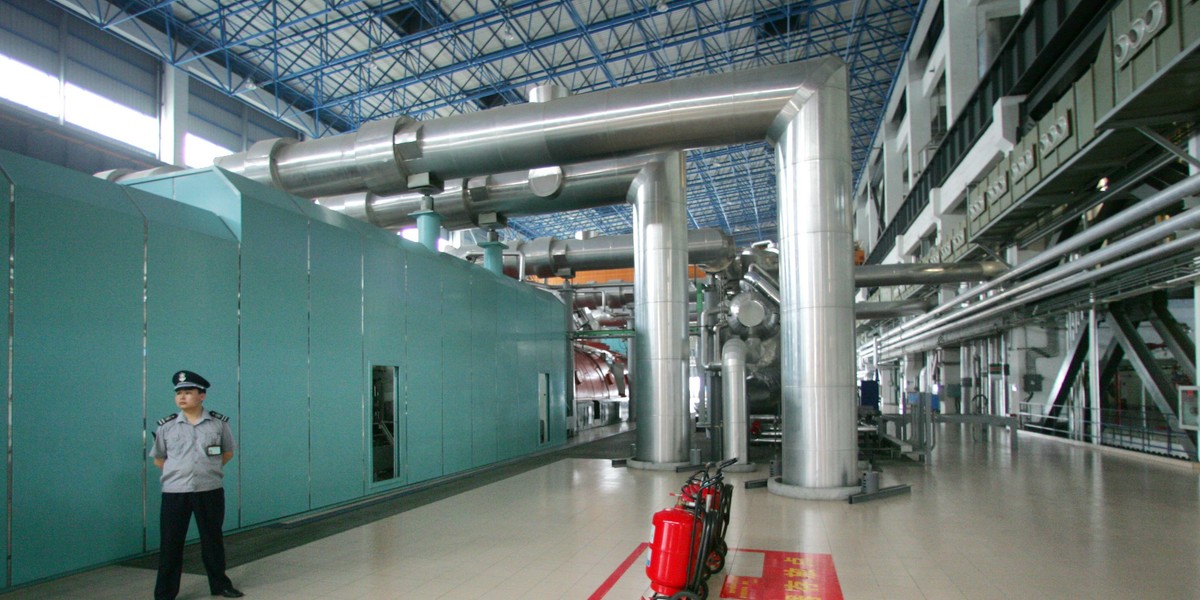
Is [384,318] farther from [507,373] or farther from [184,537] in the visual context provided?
[184,537]

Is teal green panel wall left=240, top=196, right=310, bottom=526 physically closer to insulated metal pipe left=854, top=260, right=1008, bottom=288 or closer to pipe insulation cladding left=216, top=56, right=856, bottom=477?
pipe insulation cladding left=216, top=56, right=856, bottom=477

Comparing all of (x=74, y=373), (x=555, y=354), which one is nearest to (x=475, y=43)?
(x=555, y=354)

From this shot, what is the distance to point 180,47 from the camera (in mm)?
20859

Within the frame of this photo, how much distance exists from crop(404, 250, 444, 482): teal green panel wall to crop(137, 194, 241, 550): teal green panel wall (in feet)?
11.1

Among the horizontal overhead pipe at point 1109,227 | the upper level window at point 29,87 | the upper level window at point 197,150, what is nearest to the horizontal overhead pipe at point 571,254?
the horizontal overhead pipe at point 1109,227

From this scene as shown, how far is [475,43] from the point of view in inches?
908

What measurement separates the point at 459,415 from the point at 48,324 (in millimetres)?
6858

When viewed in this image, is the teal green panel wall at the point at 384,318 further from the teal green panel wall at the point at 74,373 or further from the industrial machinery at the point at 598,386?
the industrial machinery at the point at 598,386

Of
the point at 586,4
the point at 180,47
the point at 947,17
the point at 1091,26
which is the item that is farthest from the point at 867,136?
the point at 180,47

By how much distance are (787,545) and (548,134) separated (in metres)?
6.89

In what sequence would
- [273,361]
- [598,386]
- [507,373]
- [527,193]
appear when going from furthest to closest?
[598,386] < [507,373] < [527,193] < [273,361]

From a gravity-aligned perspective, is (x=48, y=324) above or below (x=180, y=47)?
below

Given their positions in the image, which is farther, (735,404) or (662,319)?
(662,319)

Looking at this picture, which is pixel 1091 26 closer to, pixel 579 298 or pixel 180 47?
pixel 579 298
